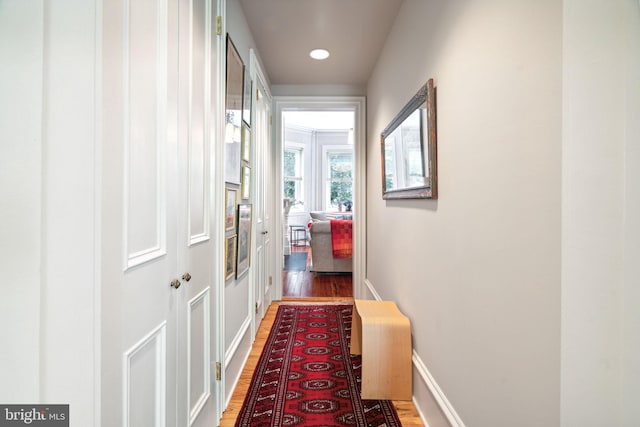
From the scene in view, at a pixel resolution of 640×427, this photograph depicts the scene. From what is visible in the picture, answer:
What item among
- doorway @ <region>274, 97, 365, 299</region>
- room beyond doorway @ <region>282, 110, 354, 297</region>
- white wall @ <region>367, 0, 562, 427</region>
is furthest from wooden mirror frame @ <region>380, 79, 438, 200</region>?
room beyond doorway @ <region>282, 110, 354, 297</region>

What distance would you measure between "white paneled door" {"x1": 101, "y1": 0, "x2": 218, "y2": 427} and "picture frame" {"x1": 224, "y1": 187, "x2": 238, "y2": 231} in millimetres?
274

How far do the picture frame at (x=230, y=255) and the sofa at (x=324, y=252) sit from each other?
3126 mm

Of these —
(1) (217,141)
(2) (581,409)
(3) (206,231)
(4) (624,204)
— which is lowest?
(2) (581,409)

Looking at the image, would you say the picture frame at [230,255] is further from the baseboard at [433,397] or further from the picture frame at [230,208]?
the baseboard at [433,397]

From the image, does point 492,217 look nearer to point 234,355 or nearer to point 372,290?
point 234,355

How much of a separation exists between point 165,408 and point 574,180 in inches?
52.2

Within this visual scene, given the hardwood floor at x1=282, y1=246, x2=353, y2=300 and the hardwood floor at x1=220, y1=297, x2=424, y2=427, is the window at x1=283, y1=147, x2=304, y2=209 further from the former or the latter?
the hardwood floor at x1=220, y1=297, x2=424, y2=427

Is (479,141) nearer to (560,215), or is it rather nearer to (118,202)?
(560,215)

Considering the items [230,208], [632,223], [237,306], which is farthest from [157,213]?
[237,306]

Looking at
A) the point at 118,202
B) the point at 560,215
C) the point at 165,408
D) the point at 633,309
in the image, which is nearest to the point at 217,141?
the point at 118,202

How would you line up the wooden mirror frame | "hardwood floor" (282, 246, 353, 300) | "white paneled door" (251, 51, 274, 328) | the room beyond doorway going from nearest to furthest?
the wooden mirror frame → "white paneled door" (251, 51, 274, 328) → "hardwood floor" (282, 246, 353, 300) → the room beyond doorway

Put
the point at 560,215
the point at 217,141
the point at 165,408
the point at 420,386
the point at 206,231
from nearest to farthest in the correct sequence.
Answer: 1. the point at 560,215
2. the point at 165,408
3. the point at 206,231
4. the point at 217,141
5. the point at 420,386

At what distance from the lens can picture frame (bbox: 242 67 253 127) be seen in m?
2.32

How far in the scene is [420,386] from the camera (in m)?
1.82
